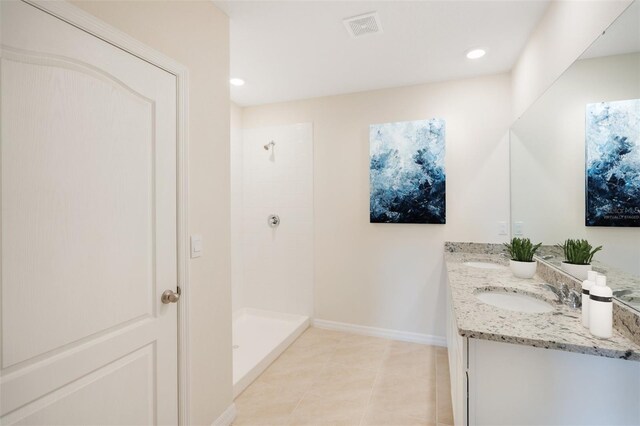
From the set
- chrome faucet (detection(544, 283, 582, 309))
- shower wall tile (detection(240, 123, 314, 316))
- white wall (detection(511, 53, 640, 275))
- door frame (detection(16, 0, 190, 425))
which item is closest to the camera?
white wall (detection(511, 53, 640, 275))

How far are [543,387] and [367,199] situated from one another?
6.92 feet

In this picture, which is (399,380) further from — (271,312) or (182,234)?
(182,234)

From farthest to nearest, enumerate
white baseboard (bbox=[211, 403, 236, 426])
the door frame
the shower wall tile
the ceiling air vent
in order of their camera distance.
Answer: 1. the shower wall tile
2. the ceiling air vent
3. white baseboard (bbox=[211, 403, 236, 426])
4. the door frame

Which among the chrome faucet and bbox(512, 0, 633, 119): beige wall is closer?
bbox(512, 0, 633, 119): beige wall

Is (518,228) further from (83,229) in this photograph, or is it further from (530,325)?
(83,229)

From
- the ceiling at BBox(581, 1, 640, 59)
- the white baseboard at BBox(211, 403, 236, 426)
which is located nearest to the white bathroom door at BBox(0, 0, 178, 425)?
the white baseboard at BBox(211, 403, 236, 426)

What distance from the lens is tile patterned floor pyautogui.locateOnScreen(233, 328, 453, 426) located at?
1.91m

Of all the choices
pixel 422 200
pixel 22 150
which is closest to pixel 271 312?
pixel 422 200

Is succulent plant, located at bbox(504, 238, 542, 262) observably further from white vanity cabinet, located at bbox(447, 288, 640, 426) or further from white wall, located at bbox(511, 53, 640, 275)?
white vanity cabinet, located at bbox(447, 288, 640, 426)

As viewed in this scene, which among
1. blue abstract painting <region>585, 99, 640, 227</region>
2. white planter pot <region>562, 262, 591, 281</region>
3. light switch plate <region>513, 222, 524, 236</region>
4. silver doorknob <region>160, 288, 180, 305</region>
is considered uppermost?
blue abstract painting <region>585, 99, 640, 227</region>

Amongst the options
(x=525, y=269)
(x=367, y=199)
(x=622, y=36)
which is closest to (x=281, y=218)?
(x=367, y=199)

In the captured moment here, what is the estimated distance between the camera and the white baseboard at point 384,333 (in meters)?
2.85

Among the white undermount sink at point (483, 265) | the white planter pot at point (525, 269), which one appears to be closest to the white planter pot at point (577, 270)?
the white planter pot at point (525, 269)

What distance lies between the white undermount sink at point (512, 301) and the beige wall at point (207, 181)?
4.91ft
